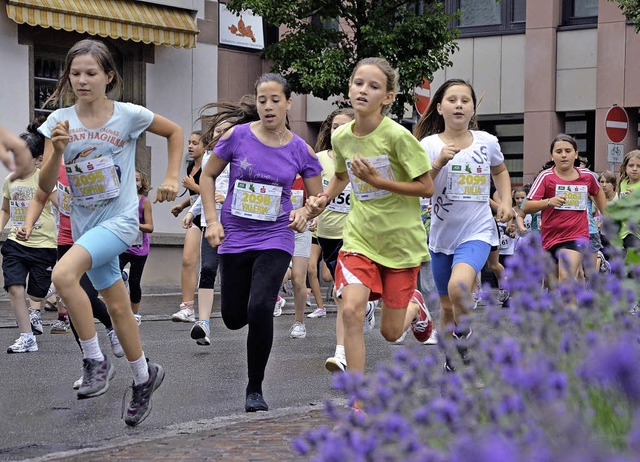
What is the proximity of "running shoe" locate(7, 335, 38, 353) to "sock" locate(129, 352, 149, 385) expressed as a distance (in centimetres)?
398

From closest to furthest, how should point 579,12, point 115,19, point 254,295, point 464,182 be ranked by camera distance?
1. point 254,295
2. point 464,182
3. point 115,19
4. point 579,12

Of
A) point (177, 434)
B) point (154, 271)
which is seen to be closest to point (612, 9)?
point (154, 271)

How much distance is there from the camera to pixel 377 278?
6480 mm

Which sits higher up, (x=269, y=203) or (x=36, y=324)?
(x=269, y=203)

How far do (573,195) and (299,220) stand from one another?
4.89 meters

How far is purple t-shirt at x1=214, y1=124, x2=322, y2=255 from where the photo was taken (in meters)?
6.69

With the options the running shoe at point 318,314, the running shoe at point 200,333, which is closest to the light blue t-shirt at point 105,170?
the running shoe at point 200,333

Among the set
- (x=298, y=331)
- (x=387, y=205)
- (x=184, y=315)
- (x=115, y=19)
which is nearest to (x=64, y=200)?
(x=184, y=315)

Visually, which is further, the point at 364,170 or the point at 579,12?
the point at 579,12

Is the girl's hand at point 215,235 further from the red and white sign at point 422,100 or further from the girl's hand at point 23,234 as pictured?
the red and white sign at point 422,100

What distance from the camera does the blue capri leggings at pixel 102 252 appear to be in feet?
19.6

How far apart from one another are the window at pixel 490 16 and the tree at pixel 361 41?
4365 millimetres

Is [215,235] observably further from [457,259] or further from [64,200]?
[64,200]

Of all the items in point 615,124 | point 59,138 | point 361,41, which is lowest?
point 59,138
